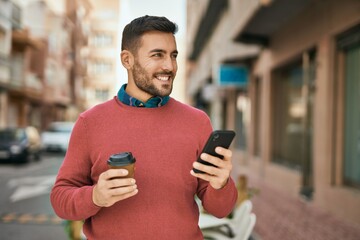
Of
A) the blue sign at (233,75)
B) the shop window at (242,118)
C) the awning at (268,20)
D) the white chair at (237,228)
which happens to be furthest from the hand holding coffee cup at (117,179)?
the shop window at (242,118)

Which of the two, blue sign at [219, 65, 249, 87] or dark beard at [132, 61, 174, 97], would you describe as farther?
blue sign at [219, 65, 249, 87]

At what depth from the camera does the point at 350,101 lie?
329 inches

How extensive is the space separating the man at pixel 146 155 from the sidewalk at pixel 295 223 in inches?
180

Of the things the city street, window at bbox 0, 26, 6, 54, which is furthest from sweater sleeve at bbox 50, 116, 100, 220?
window at bbox 0, 26, 6, 54

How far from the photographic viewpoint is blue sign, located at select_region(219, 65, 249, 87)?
17.5m

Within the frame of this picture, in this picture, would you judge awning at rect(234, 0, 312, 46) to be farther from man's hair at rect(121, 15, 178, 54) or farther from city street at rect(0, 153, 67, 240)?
man's hair at rect(121, 15, 178, 54)

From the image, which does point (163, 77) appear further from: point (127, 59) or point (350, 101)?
point (350, 101)

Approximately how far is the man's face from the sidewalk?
470 centimetres

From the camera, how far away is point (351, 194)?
765cm

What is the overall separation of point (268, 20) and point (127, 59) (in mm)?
10767

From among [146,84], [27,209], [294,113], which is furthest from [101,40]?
[146,84]

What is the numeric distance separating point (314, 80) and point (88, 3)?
52.2 metres

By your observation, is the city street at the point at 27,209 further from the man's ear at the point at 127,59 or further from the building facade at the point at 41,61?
the building facade at the point at 41,61

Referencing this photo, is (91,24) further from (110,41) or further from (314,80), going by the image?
(314,80)
